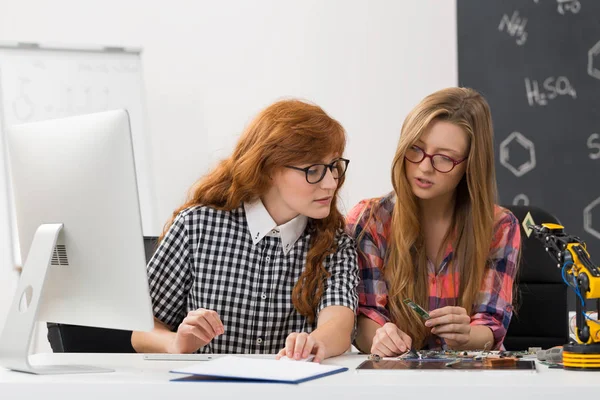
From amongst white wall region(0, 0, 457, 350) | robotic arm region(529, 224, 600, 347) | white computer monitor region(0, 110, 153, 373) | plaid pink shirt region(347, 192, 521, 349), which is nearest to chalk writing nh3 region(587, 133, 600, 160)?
white wall region(0, 0, 457, 350)

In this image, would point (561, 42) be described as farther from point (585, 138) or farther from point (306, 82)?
point (306, 82)

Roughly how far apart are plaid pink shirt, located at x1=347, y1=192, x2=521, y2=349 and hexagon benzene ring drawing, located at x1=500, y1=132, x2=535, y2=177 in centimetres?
120

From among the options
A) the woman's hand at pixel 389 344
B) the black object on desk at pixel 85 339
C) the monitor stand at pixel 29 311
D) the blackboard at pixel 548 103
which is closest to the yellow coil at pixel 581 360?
the woman's hand at pixel 389 344

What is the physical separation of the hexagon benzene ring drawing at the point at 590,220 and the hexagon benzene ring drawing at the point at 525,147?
0.87ft

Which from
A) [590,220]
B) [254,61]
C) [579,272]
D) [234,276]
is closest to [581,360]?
[579,272]

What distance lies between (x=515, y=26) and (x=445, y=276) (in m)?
1.65

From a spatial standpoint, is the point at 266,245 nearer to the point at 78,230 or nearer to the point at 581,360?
the point at 78,230

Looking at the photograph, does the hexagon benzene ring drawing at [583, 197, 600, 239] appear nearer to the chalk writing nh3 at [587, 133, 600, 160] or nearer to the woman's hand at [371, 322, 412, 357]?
the chalk writing nh3 at [587, 133, 600, 160]

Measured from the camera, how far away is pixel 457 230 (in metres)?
1.99

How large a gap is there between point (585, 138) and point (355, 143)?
0.95 meters

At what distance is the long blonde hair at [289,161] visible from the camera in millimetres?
1811

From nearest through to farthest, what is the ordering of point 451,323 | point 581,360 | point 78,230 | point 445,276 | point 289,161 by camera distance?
1. point 581,360
2. point 78,230
3. point 451,323
4. point 289,161
5. point 445,276

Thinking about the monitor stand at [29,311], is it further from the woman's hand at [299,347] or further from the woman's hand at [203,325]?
the woman's hand at [299,347]

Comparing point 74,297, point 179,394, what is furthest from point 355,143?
point 179,394
